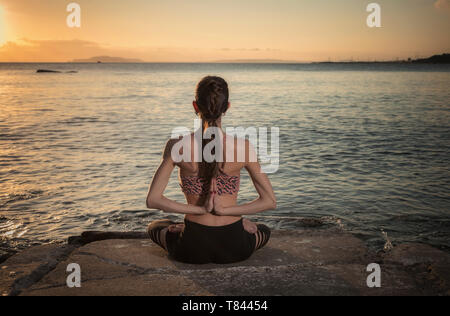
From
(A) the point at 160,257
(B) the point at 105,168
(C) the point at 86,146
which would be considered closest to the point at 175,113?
(C) the point at 86,146

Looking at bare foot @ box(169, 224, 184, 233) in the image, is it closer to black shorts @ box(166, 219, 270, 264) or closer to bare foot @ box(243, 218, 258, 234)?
black shorts @ box(166, 219, 270, 264)

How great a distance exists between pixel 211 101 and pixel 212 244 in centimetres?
130

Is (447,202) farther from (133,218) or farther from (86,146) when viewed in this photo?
(86,146)

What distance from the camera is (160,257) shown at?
4.05 metres

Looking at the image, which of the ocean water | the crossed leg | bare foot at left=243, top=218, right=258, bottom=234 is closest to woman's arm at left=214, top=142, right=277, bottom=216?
bare foot at left=243, top=218, right=258, bottom=234

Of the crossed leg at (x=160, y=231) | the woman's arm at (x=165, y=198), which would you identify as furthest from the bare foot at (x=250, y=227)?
the crossed leg at (x=160, y=231)

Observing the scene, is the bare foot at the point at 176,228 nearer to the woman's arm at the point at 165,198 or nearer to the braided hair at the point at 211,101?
the woman's arm at the point at 165,198

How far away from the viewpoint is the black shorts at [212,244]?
3660 millimetres

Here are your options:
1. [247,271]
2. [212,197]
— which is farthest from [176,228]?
[247,271]

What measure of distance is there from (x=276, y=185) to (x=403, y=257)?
524cm

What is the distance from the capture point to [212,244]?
3688 millimetres

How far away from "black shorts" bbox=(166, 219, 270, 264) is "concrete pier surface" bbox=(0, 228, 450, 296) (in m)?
0.08

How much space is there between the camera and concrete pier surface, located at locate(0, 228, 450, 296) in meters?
3.31
